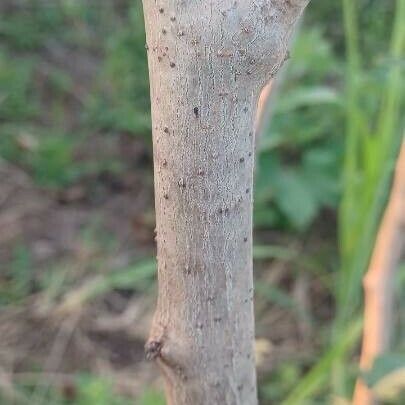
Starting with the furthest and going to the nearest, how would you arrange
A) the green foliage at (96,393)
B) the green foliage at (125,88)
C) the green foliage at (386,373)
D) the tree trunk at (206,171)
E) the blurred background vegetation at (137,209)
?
Answer: the green foliage at (125,88), the blurred background vegetation at (137,209), the green foliage at (96,393), the green foliage at (386,373), the tree trunk at (206,171)

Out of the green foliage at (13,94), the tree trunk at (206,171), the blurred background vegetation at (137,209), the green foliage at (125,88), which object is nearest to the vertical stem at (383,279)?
the blurred background vegetation at (137,209)

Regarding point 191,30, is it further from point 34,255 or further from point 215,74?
point 34,255

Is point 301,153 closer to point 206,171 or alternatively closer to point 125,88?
point 125,88

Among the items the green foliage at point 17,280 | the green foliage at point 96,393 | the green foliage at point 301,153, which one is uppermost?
the green foliage at point 301,153

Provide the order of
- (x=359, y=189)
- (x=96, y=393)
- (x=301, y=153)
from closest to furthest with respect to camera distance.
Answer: (x=96, y=393) → (x=359, y=189) → (x=301, y=153)

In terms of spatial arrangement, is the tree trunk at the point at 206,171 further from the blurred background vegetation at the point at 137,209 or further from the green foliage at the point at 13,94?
the green foliage at the point at 13,94

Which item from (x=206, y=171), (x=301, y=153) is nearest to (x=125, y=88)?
(x=301, y=153)

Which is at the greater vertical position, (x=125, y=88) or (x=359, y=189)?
(x=125, y=88)
